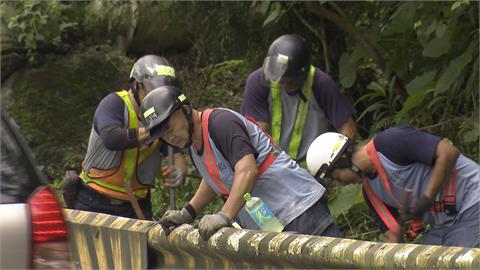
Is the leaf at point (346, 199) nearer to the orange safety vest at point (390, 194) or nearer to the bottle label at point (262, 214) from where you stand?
the orange safety vest at point (390, 194)

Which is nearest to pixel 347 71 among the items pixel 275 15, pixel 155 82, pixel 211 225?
pixel 275 15

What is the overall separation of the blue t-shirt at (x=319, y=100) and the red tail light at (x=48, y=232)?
12.2ft

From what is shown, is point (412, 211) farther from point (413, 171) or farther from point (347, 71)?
point (347, 71)

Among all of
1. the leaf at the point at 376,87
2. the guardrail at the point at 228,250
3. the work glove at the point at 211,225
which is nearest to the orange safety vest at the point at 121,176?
the guardrail at the point at 228,250

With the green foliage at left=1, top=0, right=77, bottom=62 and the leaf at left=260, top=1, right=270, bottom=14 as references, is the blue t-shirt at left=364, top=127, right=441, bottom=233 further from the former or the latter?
the green foliage at left=1, top=0, right=77, bottom=62

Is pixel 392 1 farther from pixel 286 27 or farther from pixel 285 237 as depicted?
pixel 285 237

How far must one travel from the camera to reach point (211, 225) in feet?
18.1

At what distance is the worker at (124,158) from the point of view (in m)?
7.30

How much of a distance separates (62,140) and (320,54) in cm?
351

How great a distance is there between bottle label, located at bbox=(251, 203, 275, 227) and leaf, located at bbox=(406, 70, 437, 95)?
12.3 feet

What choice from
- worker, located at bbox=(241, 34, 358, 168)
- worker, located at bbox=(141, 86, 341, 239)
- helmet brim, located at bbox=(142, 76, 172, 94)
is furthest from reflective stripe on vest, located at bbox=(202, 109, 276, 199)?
worker, located at bbox=(241, 34, 358, 168)

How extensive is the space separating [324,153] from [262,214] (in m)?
0.48

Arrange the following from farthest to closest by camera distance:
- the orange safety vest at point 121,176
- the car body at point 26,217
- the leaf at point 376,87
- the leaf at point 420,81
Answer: the leaf at point 376,87, the leaf at point 420,81, the orange safety vest at point 121,176, the car body at point 26,217

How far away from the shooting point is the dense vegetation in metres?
9.08
